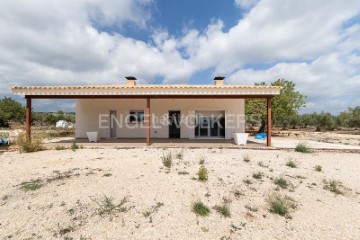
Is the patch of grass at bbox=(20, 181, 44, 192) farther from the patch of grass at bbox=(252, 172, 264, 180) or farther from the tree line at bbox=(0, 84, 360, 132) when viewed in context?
the tree line at bbox=(0, 84, 360, 132)

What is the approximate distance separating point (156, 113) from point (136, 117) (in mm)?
1498

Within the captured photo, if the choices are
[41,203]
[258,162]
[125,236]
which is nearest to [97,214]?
[125,236]

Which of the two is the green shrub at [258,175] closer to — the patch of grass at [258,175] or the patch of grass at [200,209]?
the patch of grass at [258,175]

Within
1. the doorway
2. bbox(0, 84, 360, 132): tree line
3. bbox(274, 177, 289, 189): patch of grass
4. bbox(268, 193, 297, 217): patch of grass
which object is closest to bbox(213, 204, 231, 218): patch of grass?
bbox(268, 193, 297, 217): patch of grass

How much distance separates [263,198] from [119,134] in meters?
12.6

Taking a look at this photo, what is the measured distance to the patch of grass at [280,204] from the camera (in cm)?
466

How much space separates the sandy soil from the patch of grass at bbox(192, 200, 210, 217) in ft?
0.36

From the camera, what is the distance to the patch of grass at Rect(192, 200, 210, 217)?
14.9 ft

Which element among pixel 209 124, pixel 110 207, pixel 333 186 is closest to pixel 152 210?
pixel 110 207

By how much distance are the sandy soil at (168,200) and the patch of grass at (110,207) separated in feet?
0.22

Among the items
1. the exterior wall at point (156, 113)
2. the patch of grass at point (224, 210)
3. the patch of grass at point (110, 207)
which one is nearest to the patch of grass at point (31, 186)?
the patch of grass at point (110, 207)

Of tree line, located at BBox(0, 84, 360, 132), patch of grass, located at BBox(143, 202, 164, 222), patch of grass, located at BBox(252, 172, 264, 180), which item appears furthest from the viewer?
tree line, located at BBox(0, 84, 360, 132)

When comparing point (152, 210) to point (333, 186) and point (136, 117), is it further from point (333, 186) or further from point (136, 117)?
point (136, 117)

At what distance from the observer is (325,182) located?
643 cm
